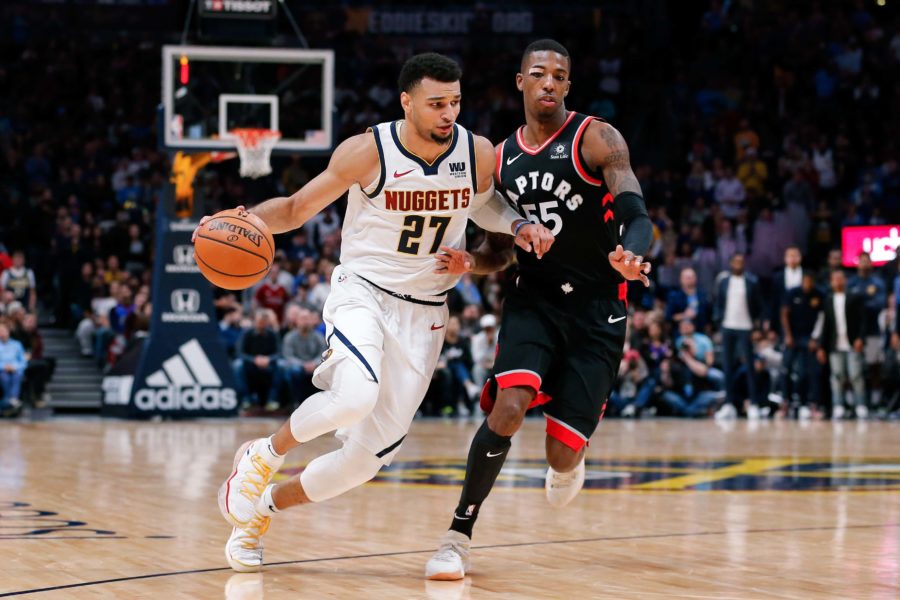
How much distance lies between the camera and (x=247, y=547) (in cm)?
586

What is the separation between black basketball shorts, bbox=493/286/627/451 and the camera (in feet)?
20.5

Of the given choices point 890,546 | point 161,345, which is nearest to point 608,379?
point 890,546

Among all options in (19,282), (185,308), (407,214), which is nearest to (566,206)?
(407,214)

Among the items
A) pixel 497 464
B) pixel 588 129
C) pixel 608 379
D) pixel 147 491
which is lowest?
pixel 147 491

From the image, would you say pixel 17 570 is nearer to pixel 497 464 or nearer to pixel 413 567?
pixel 413 567

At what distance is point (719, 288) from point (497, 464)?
11.8 meters

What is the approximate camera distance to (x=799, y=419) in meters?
17.2

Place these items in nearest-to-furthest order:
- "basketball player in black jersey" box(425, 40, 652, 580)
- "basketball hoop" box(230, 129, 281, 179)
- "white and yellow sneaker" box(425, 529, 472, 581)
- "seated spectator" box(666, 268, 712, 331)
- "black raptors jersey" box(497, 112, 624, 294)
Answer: "white and yellow sneaker" box(425, 529, 472, 581)
"basketball player in black jersey" box(425, 40, 652, 580)
"black raptors jersey" box(497, 112, 624, 294)
"basketball hoop" box(230, 129, 281, 179)
"seated spectator" box(666, 268, 712, 331)

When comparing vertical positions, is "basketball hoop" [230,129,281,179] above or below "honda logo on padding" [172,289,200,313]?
A: above

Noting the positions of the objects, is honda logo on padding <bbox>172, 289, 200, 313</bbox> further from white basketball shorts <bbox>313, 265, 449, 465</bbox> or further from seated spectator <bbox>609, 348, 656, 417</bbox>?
white basketball shorts <bbox>313, 265, 449, 465</bbox>

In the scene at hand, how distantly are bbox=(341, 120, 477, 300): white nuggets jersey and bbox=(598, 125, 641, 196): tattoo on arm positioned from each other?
62 cm

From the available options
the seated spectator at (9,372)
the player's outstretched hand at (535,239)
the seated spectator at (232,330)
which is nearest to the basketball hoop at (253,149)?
the seated spectator at (232,330)

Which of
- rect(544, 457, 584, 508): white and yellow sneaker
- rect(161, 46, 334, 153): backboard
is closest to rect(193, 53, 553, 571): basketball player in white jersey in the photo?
rect(544, 457, 584, 508): white and yellow sneaker

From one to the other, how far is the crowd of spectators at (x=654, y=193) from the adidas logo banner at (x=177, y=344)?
745 millimetres
